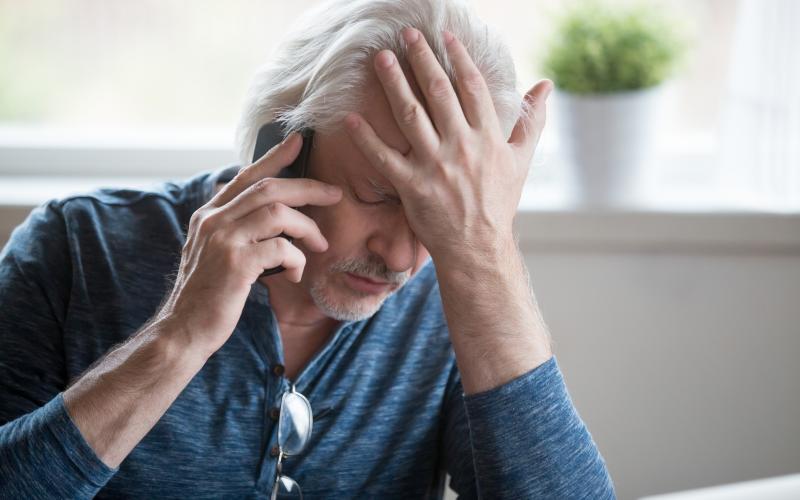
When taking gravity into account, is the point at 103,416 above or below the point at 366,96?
below

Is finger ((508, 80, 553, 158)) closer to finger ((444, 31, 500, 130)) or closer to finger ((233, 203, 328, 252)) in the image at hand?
finger ((444, 31, 500, 130))

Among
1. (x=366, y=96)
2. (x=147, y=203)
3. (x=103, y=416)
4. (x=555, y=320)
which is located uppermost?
(x=366, y=96)

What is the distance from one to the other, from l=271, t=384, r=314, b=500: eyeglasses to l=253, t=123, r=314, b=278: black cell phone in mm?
222

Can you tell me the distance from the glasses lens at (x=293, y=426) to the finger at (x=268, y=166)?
328 mm

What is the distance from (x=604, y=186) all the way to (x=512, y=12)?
0.52 meters

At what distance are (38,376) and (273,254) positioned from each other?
44 cm

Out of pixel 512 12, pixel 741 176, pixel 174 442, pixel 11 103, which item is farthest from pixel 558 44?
pixel 11 103

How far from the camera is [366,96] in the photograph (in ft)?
4.03

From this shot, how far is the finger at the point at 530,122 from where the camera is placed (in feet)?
4.34

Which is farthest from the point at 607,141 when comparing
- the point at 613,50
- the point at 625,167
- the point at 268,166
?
the point at 268,166

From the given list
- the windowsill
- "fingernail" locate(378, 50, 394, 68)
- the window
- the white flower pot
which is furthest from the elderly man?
the window

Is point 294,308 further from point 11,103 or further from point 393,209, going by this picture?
point 11,103

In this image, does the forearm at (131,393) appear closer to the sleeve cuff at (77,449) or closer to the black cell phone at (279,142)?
the sleeve cuff at (77,449)

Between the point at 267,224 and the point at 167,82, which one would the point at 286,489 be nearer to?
the point at 267,224
